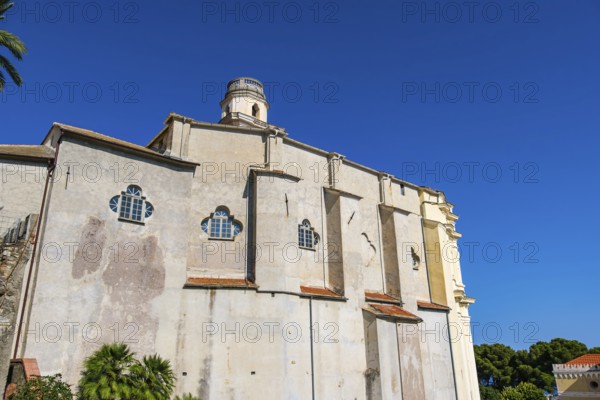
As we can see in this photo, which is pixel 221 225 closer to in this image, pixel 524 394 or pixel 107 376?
pixel 107 376

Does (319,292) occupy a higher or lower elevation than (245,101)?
lower

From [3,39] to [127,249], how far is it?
9.63 meters

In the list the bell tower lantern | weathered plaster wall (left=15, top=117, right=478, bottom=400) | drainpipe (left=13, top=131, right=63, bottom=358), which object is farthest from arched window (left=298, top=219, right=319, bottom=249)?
the bell tower lantern

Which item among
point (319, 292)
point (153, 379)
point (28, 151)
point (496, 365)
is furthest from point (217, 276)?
point (496, 365)

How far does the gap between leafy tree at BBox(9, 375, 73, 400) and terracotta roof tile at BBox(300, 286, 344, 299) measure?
9.39 meters

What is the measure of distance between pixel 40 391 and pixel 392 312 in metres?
14.5

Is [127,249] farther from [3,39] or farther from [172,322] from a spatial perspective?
[3,39]

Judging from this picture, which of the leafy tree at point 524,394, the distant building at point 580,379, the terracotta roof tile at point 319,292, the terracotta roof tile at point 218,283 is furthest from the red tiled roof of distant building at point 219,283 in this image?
the distant building at point 580,379

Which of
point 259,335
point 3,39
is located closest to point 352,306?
point 259,335

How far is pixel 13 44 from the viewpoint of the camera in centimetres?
1748

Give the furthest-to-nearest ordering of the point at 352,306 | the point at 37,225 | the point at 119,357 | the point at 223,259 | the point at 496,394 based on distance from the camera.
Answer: the point at 496,394
the point at 352,306
the point at 223,259
the point at 37,225
the point at 119,357

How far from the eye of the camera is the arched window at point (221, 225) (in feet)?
61.3

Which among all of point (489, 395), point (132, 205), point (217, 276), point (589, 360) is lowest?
point (489, 395)

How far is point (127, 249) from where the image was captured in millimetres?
15914
